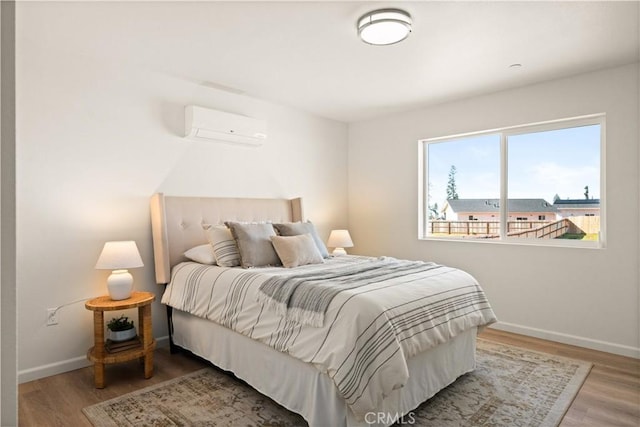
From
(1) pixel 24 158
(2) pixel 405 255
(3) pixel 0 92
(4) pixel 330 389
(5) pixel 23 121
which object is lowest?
(4) pixel 330 389

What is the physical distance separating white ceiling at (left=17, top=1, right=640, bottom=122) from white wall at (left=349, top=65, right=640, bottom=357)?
234 millimetres

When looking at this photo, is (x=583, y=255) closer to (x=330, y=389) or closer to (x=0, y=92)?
(x=330, y=389)

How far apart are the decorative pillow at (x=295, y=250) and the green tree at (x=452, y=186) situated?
6.59ft

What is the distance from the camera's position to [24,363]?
8.74ft

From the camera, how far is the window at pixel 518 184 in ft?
11.4

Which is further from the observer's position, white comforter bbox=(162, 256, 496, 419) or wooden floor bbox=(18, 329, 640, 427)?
wooden floor bbox=(18, 329, 640, 427)

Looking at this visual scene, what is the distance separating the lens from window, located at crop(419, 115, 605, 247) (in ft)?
11.4

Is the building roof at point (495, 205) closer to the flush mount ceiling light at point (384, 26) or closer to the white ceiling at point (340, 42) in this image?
the white ceiling at point (340, 42)

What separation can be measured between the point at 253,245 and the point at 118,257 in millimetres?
995


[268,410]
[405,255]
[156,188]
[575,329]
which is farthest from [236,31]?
[575,329]

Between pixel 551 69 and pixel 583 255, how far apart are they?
66.6 inches

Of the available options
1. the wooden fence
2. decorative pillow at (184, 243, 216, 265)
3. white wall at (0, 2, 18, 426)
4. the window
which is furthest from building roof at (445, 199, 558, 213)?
white wall at (0, 2, 18, 426)

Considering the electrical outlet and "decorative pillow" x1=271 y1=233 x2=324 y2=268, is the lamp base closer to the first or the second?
the electrical outlet

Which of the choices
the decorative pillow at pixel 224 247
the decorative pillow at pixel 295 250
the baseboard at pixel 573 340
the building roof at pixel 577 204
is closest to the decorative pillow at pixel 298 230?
the decorative pillow at pixel 295 250
